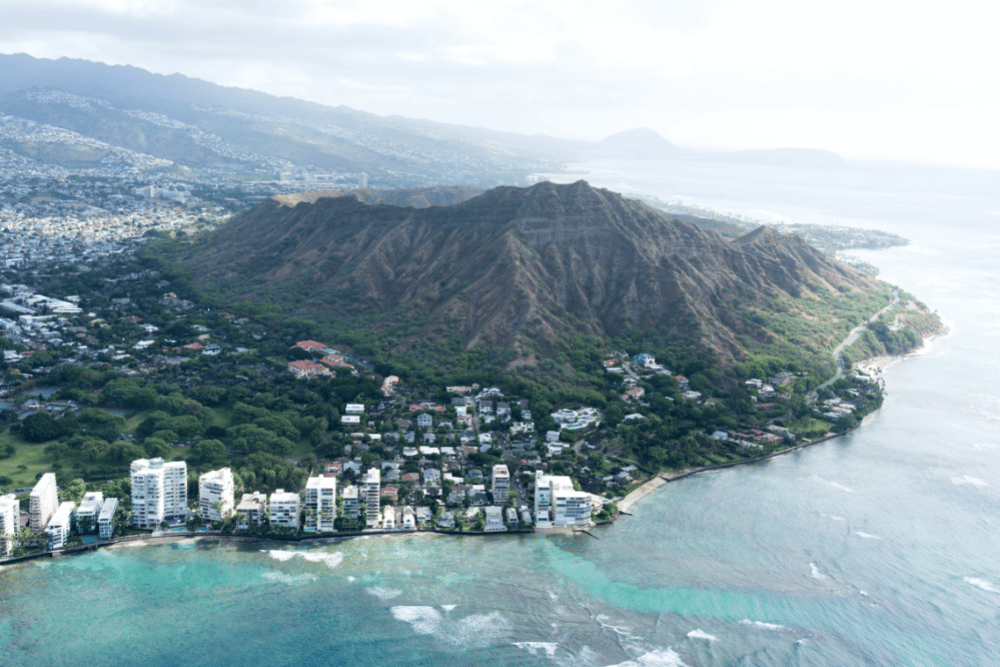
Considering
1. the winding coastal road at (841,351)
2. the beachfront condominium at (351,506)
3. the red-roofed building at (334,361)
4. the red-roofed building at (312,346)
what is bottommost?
the beachfront condominium at (351,506)

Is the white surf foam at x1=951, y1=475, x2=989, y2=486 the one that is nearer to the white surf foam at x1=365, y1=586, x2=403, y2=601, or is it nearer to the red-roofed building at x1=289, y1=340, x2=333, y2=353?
the white surf foam at x1=365, y1=586, x2=403, y2=601

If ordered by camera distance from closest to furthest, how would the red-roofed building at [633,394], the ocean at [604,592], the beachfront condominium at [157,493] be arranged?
the ocean at [604,592]
the beachfront condominium at [157,493]
the red-roofed building at [633,394]

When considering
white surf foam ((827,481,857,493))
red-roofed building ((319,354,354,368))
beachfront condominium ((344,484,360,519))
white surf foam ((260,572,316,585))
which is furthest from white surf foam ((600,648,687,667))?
red-roofed building ((319,354,354,368))

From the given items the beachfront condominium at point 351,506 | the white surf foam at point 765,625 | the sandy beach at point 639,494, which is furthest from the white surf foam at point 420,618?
the sandy beach at point 639,494

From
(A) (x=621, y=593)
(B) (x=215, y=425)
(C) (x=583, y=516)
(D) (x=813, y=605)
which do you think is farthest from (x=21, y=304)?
(D) (x=813, y=605)

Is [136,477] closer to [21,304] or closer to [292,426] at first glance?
[292,426]

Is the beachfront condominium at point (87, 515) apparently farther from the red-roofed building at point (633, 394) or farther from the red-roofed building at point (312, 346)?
the red-roofed building at point (633, 394)

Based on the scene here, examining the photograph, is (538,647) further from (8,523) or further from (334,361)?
(334,361)
